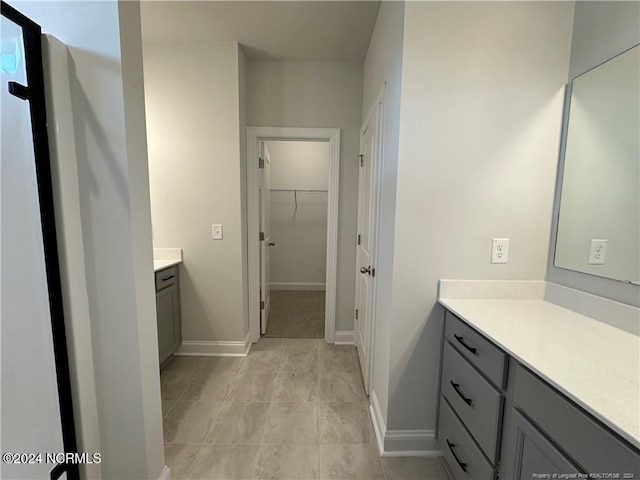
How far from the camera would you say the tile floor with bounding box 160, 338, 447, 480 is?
1.44m

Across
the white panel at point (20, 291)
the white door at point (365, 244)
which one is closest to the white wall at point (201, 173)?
the white door at point (365, 244)

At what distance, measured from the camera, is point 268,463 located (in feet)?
4.79

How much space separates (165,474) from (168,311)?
118 cm

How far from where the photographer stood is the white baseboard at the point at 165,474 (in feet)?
4.29

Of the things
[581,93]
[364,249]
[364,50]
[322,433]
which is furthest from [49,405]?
[364,50]

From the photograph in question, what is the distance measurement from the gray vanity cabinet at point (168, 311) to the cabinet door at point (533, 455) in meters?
2.21

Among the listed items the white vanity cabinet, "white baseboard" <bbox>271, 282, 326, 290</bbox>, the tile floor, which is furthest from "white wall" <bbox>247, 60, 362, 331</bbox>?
"white baseboard" <bbox>271, 282, 326, 290</bbox>

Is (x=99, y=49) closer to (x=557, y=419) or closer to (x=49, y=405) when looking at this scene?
(x=49, y=405)

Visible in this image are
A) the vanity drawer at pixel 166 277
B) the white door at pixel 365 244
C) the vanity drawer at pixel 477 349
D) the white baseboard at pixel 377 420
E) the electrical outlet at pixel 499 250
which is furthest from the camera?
the vanity drawer at pixel 166 277

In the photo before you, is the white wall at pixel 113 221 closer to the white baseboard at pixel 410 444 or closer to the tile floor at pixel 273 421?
the tile floor at pixel 273 421

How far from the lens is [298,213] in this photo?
15.4 feet

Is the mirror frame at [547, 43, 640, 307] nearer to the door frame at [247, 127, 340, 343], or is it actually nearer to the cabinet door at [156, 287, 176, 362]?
the door frame at [247, 127, 340, 343]

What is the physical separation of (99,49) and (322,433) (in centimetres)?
215

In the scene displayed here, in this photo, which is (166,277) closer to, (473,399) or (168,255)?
(168,255)
